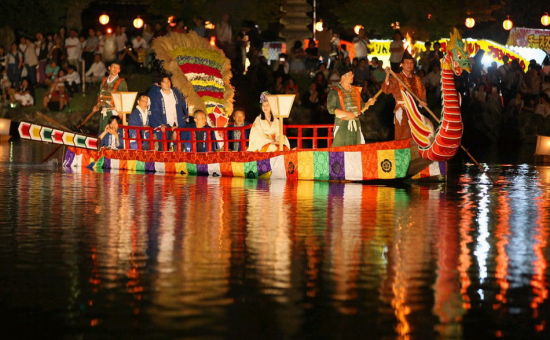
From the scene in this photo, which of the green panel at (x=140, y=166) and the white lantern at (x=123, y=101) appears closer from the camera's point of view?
the green panel at (x=140, y=166)

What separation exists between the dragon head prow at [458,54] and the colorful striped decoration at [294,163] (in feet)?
4.97

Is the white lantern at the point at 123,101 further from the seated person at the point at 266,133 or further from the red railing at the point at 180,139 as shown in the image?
the seated person at the point at 266,133

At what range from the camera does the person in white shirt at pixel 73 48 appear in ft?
129

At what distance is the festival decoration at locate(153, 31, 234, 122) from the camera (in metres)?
25.4

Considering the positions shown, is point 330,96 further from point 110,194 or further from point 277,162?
point 110,194

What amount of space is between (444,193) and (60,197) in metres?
5.39

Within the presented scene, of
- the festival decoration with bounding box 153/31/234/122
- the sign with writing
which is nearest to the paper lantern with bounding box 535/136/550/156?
the festival decoration with bounding box 153/31/234/122

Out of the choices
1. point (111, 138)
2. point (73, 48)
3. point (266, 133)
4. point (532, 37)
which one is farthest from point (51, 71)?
point (266, 133)

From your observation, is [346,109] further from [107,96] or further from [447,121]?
[107,96]

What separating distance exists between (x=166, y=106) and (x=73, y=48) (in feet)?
51.3

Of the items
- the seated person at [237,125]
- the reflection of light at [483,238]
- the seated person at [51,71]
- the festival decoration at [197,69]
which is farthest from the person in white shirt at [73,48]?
the reflection of light at [483,238]

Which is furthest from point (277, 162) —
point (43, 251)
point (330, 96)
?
point (43, 251)

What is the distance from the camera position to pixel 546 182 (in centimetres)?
2206

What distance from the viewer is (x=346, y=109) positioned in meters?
21.7
